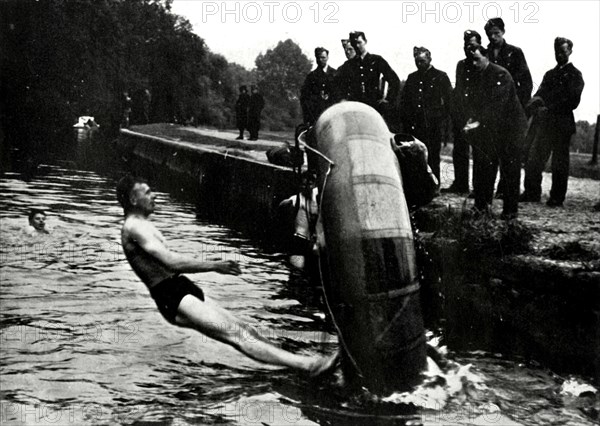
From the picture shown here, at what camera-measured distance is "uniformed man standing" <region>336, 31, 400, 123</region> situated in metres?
12.7

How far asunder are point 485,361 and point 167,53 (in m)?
37.0

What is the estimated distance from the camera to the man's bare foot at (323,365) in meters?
6.71

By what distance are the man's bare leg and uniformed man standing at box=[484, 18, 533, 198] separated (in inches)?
207

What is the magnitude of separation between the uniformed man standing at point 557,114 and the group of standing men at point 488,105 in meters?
0.01

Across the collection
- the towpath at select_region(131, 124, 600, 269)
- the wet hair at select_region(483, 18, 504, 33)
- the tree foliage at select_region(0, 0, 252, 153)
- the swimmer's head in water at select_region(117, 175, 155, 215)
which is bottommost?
the towpath at select_region(131, 124, 600, 269)

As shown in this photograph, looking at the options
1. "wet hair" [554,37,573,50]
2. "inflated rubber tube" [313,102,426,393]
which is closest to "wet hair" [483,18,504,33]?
"wet hair" [554,37,573,50]

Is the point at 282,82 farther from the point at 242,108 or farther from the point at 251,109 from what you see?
the point at 251,109

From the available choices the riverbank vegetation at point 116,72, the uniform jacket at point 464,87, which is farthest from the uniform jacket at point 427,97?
the riverbank vegetation at point 116,72

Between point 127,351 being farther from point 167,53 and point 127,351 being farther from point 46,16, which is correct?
point 167,53

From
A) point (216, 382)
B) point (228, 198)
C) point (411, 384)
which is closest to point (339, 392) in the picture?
point (411, 384)

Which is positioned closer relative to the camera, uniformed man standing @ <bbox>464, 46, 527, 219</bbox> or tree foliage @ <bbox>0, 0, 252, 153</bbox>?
uniformed man standing @ <bbox>464, 46, 527, 219</bbox>

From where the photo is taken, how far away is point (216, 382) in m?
7.01

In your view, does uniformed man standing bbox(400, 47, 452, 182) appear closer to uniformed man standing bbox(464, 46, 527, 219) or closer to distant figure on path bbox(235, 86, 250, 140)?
uniformed man standing bbox(464, 46, 527, 219)

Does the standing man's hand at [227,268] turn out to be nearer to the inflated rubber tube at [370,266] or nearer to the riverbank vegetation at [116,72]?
the inflated rubber tube at [370,266]
